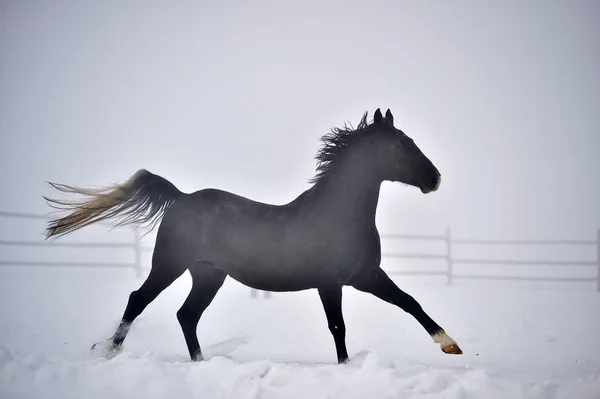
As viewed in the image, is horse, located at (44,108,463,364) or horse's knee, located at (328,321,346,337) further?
horse, located at (44,108,463,364)

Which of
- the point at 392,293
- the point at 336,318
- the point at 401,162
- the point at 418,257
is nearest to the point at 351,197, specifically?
the point at 401,162

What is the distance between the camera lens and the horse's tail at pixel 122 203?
16.0 ft

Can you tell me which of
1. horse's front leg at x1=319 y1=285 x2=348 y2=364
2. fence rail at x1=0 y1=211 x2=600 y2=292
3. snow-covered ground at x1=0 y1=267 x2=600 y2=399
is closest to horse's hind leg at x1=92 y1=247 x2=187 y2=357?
snow-covered ground at x1=0 y1=267 x2=600 y2=399

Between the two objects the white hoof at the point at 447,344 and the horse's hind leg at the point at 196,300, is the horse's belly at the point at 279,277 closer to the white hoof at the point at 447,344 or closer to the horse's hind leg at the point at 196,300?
the horse's hind leg at the point at 196,300

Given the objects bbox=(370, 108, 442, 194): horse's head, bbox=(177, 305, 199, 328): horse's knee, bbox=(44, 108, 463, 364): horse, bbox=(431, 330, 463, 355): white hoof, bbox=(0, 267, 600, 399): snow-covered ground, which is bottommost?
bbox=(0, 267, 600, 399): snow-covered ground

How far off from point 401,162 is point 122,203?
9.58ft

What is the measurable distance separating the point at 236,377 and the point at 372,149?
8.11 ft

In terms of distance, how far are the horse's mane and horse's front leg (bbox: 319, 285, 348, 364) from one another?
118 centimetres

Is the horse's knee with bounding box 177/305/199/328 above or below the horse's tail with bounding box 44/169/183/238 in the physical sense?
below

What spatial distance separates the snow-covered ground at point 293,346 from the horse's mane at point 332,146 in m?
1.85

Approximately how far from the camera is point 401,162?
4633 mm

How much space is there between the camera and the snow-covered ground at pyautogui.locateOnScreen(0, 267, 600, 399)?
359 cm

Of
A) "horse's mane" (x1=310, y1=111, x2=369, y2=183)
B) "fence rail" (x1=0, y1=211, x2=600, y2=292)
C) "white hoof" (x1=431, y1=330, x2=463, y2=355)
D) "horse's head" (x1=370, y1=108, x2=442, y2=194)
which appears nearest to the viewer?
"white hoof" (x1=431, y1=330, x2=463, y2=355)

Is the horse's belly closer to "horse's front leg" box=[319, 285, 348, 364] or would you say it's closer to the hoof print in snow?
"horse's front leg" box=[319, 285, 348, 364]
